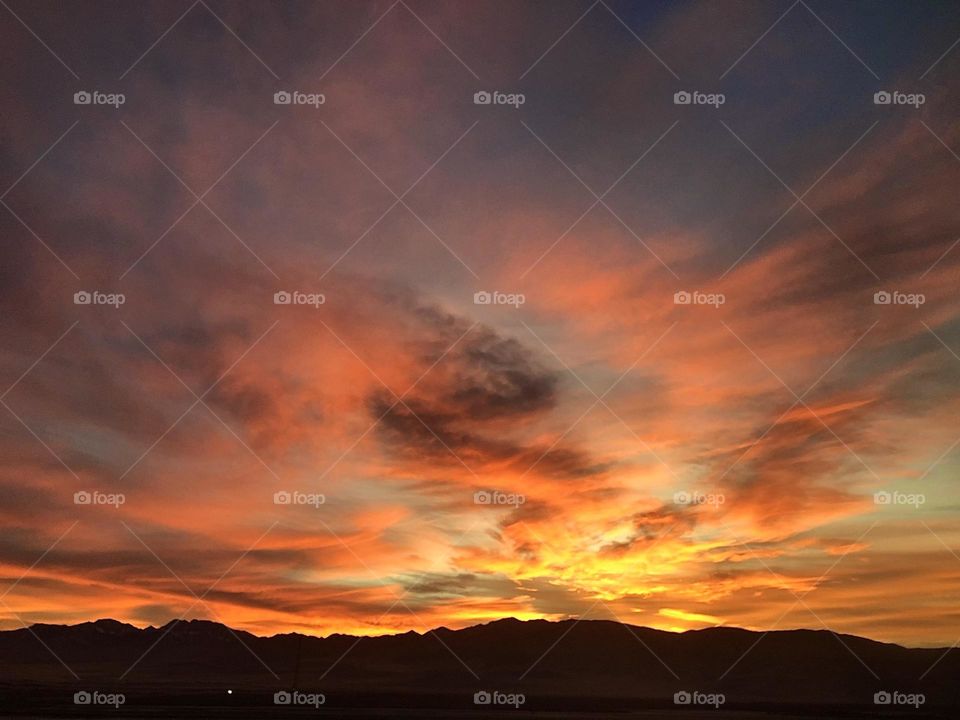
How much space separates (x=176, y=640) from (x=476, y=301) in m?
13.0

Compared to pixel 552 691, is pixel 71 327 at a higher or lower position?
higher

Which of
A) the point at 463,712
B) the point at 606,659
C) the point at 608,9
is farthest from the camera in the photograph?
the point at 606,659

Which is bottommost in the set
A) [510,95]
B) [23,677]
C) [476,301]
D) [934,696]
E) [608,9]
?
[934,696]

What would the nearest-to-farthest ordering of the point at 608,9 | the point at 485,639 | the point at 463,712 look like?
the point at 608,9 → the point at 485,639 → the point at 463,712

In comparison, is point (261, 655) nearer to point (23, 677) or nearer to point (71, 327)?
point (23, 677)

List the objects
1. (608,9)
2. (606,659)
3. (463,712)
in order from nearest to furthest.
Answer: (608,9) < (463,712) < (606,659)

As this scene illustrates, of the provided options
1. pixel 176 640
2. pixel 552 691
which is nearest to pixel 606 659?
pixel 552 691

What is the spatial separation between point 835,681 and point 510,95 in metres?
18.1

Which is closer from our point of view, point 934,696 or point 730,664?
point 730,664

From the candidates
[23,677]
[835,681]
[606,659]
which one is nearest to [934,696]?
[835,681]

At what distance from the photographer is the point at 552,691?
2320 centimetres

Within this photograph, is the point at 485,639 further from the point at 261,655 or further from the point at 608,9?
the point at 608,9

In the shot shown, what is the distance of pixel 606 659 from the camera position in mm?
24797

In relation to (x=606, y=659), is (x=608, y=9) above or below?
above
